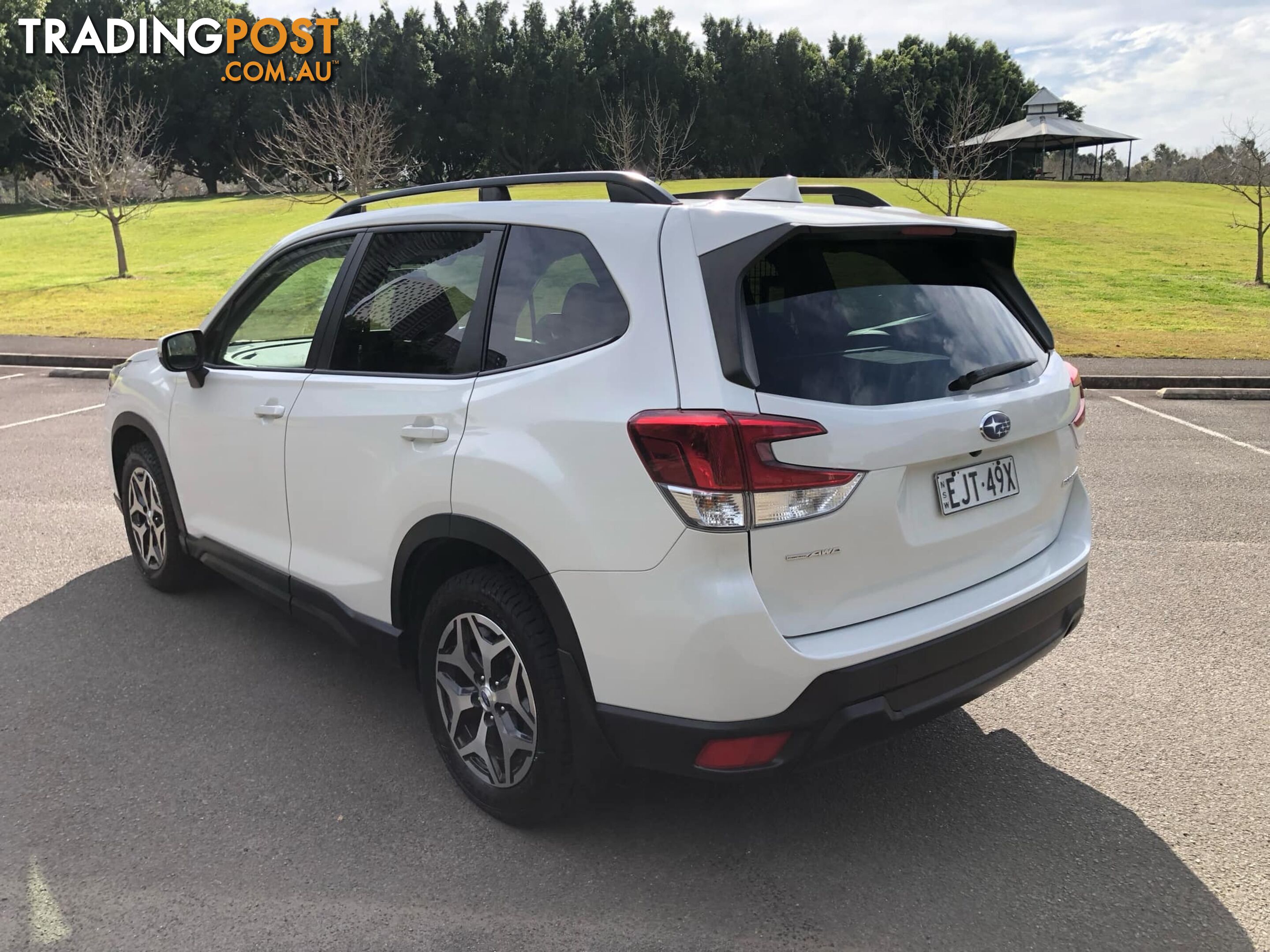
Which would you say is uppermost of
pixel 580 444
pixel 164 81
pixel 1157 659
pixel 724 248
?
pixel 164 81

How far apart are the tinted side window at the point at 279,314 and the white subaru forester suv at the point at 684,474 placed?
29cm

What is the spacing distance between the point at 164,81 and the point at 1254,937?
8012 cm

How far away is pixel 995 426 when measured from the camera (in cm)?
265

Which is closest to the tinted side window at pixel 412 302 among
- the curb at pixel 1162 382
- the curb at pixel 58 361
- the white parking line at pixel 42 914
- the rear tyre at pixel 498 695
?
the rear tyre at pixel 498 695

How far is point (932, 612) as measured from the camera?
8.43 ft

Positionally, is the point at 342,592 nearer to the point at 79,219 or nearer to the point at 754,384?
the point at 754,384

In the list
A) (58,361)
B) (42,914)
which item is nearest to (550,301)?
(42,914)

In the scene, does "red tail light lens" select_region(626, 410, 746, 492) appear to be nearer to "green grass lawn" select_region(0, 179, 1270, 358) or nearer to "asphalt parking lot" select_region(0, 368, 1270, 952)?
"asphalt parking lot" select_region(0, 368, 1270, 952)

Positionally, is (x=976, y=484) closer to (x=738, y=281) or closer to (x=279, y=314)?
(x=738, y=281)

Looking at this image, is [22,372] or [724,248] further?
[22,372]

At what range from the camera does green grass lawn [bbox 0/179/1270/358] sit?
61.4 feet

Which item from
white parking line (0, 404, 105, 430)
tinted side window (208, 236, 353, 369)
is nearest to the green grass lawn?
tinted side window (208, 236, 353, 369)

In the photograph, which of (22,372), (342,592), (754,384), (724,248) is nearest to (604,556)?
(754,384)

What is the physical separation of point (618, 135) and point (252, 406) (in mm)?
51541
